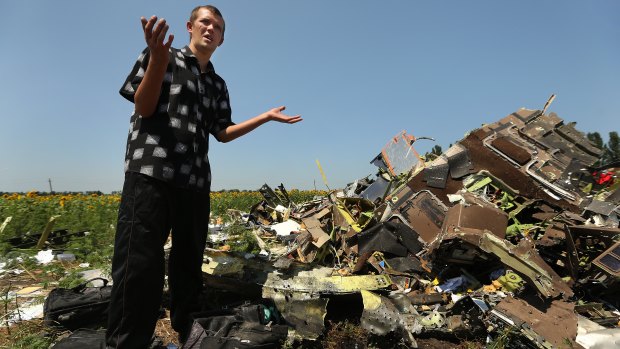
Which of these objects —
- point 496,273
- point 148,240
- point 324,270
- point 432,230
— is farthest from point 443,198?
point 148,240

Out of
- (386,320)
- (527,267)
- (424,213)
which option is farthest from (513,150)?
(386,320)

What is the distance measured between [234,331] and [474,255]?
255cm

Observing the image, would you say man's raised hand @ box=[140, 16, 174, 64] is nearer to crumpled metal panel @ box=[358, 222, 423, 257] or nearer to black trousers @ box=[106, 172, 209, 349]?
black trousers @ box=[106, 172, 209, 349]

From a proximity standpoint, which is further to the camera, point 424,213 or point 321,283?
point 424,213

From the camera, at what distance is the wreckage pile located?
2.79 m

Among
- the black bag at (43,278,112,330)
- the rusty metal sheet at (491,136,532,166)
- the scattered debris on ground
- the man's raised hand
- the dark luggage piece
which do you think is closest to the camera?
the man's raised hand

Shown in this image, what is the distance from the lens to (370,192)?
6613 millimetres

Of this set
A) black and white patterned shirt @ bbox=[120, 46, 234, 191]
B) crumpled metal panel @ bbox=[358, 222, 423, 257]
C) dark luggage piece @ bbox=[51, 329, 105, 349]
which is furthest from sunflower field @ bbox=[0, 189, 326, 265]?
crumpled metal panel @ bbox=[358, 222, 423, 257]

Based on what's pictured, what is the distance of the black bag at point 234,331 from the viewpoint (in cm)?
213

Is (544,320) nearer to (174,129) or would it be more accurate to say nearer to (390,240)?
(390,240)

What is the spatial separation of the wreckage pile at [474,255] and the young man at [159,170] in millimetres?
1014

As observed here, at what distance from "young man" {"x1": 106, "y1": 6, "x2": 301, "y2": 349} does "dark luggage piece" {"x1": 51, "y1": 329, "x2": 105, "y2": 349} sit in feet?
0.66

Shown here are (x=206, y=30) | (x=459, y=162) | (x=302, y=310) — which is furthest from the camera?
(x=459, y=162)

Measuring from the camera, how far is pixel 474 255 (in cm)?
354
